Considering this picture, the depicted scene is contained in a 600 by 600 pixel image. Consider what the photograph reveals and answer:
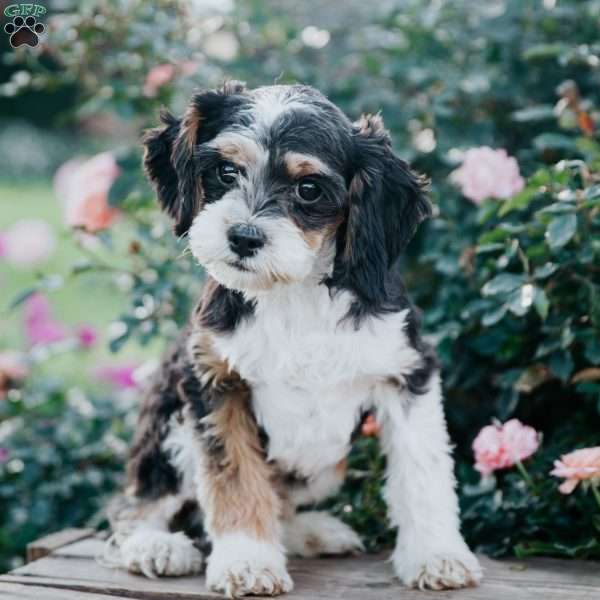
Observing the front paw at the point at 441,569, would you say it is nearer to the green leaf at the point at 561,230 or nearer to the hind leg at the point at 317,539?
the hind leg at the point at 317,539

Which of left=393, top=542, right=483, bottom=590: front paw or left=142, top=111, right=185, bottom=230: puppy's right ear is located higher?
left=142, top=111, right=185, bottom=230: puppy's right ear

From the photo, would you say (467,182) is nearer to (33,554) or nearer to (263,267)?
(263,267)

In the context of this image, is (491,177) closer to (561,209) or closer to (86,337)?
(561,209)

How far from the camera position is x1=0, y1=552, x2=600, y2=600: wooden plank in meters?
3.38

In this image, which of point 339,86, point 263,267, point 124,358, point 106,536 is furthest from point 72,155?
point 263,267

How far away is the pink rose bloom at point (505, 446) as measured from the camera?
12.3ft

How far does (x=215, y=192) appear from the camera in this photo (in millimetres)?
3393

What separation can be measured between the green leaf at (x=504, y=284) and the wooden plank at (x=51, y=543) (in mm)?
2048

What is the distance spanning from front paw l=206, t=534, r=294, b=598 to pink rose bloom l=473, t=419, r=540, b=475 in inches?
35.1

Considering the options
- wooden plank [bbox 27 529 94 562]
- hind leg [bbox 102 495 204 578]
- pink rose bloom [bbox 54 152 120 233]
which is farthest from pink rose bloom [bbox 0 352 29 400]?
hind leg [bbox 102 495 204 578]

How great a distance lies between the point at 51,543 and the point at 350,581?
1.37 m

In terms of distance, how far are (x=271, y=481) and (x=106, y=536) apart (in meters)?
1.02

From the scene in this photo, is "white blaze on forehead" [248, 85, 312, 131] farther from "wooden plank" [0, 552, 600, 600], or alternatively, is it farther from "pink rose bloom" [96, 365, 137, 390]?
"pink rose bloom" [96, 365, 137, 390]

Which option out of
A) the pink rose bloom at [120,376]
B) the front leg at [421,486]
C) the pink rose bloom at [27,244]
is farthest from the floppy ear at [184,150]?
the pink rose bloom at [27,244]
